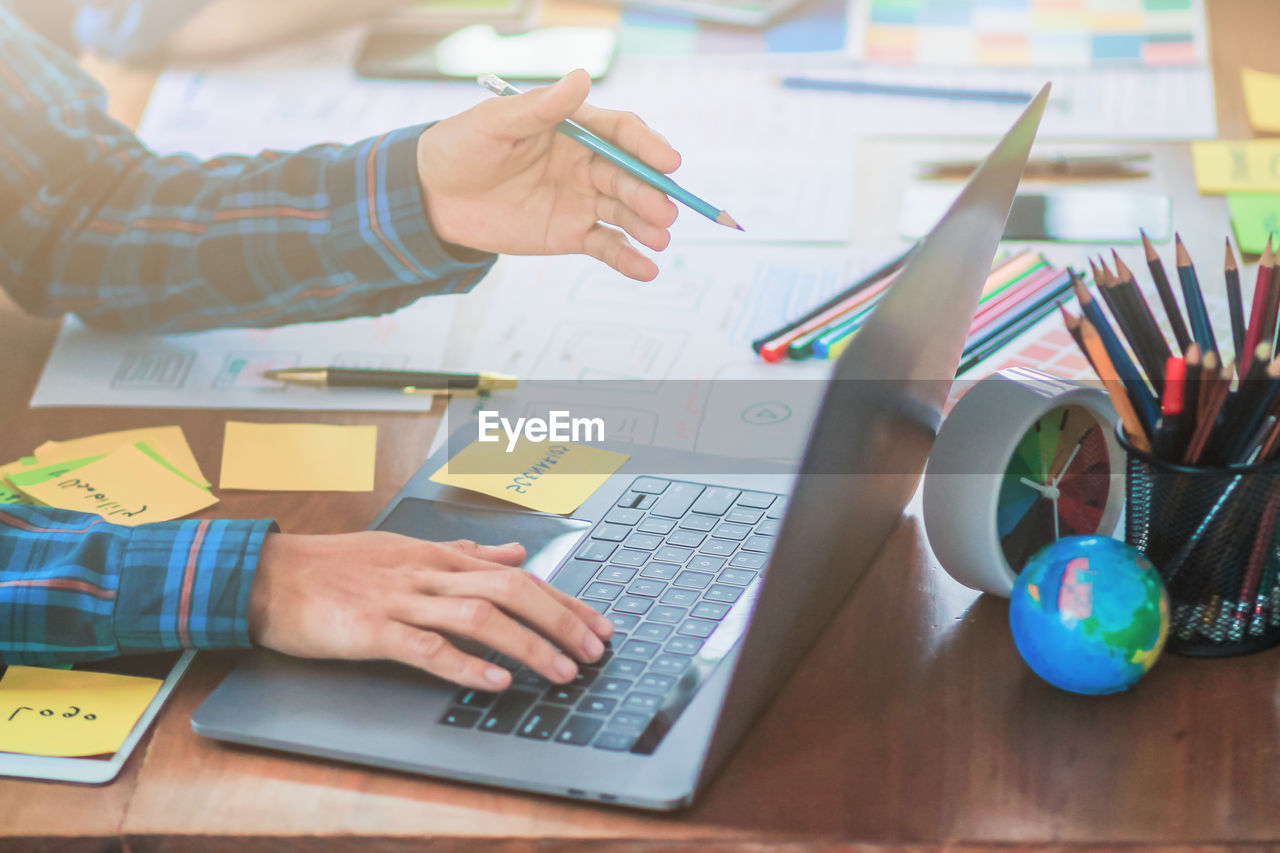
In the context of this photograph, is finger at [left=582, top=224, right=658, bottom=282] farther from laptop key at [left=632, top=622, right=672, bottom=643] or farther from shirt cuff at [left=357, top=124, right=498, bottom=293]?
laptop key at [left=632, top=622, right=672, bottom=643]

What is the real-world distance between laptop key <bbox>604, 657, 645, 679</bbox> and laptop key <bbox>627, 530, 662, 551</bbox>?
0.10 meters

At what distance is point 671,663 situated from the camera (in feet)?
2.05

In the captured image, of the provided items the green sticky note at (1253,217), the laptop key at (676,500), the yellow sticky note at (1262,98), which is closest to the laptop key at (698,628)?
the laptop key at (676,500)

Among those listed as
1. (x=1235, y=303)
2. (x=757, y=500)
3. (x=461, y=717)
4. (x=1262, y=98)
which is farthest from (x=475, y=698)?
(x=1262, y=98)

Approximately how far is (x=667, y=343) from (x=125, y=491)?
40cm

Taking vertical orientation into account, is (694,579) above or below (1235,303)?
below

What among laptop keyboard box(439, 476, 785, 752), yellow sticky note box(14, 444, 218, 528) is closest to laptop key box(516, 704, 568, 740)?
laptop keyboard box(439, 476, 785, 752)

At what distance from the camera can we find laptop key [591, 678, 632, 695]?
61 centimetres

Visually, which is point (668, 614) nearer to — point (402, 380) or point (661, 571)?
point (661, 571)

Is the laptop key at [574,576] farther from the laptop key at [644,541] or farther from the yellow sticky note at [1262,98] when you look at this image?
the yellow sticky note at [1262,98]

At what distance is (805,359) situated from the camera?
3.05ft

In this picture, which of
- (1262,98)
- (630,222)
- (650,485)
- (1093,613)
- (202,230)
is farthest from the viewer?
(1262,98)

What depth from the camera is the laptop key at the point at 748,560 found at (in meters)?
0.69

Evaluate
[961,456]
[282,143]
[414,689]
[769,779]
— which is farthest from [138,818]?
[282,143]
